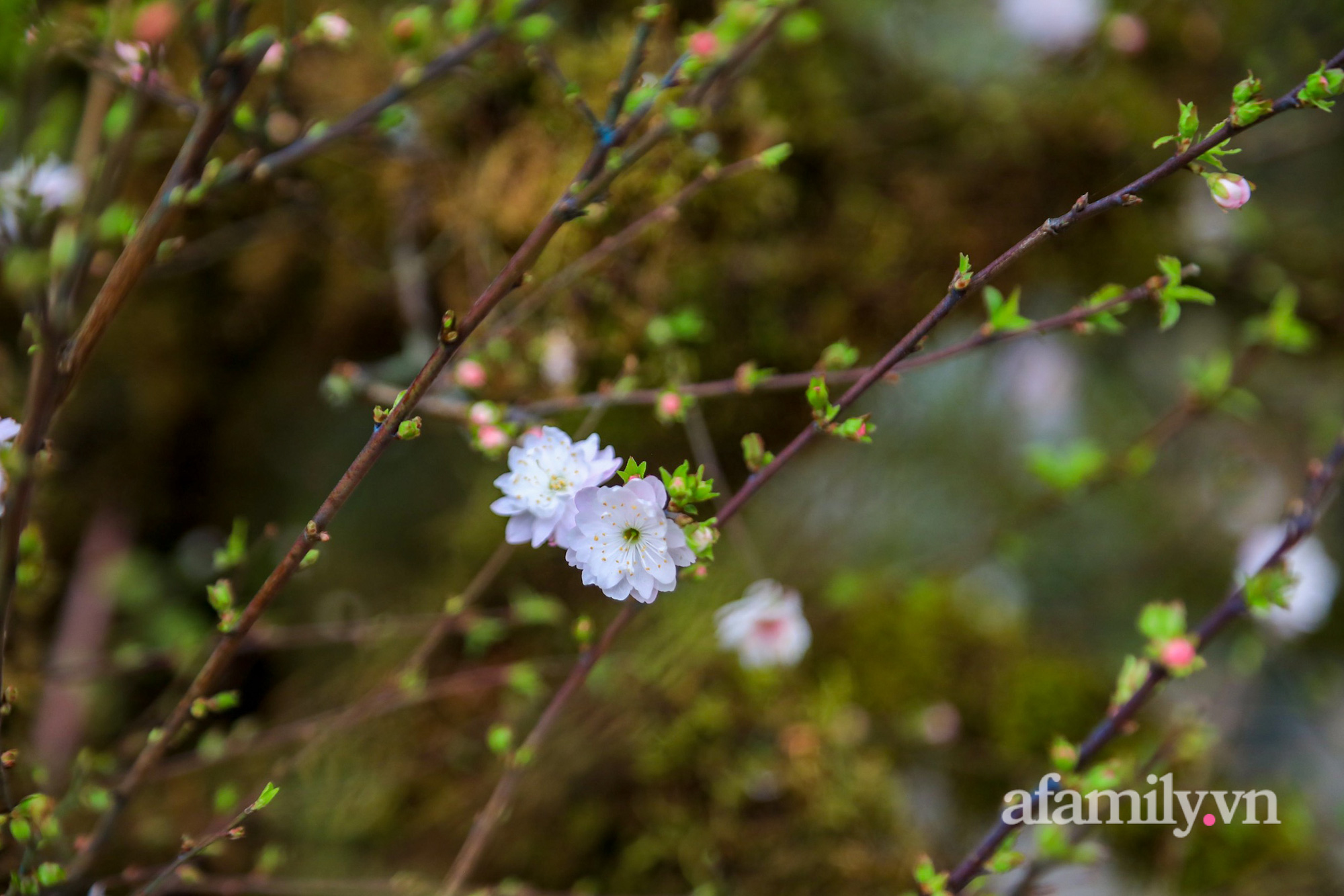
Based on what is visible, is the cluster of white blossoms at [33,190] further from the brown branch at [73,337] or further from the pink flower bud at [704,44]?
the pink flower bud at [704,44]

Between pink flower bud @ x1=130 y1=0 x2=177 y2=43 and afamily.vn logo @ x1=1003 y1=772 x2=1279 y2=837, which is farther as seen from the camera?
afamily.vn logo @ x1=1003 y1=772 x2=1279 y2=837

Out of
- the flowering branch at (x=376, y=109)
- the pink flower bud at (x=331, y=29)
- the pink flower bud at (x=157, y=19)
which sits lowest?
the flowering branch at (x=376, y=109)

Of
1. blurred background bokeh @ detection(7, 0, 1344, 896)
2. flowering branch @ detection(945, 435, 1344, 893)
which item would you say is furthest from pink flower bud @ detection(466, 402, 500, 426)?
flowering branch @ detection(945, 435, 1344, 893)

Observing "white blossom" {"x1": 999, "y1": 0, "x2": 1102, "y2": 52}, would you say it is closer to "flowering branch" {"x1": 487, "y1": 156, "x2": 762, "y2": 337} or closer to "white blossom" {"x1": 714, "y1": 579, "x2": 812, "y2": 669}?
"flowering branch" {"x1": 487, "y1": 156, "x2": 762, "y2": 337}

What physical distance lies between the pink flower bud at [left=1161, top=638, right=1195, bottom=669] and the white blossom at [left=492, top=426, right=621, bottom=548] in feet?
1.22

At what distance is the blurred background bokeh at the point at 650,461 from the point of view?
3.36 feet

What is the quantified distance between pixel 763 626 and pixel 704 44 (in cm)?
71

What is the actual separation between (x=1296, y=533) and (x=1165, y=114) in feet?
3.18

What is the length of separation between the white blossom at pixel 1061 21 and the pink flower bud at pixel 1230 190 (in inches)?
51.5

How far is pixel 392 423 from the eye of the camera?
43cm

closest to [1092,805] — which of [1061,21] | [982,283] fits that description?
[982,283]

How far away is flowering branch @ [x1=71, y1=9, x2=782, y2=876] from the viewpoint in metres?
0.43

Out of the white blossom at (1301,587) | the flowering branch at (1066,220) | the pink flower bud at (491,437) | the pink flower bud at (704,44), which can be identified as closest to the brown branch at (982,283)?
the flowering branch at (1066,220)

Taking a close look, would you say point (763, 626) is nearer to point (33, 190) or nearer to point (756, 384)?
point (756, 384)
